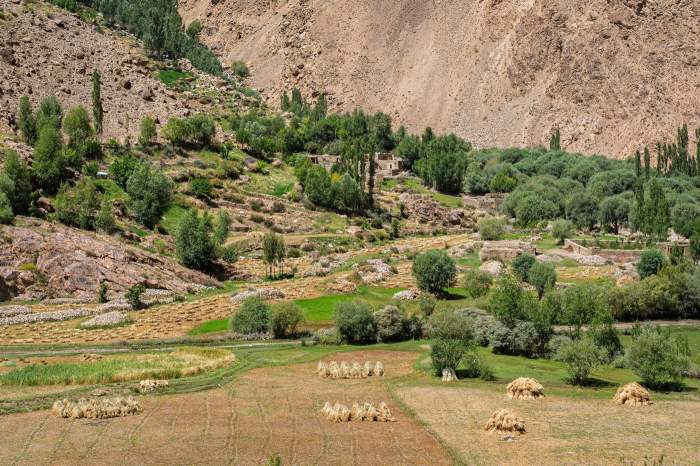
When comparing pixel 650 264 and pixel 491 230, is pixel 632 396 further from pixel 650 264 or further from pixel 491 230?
pixel 491 230

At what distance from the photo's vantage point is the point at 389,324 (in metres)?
62.5

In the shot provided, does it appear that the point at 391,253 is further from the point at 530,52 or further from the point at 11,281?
the point at 530,52

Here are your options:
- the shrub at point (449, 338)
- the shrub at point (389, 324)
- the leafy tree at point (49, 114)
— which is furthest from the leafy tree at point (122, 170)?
the shrub at point (449, 338)

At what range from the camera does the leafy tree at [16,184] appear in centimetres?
8369

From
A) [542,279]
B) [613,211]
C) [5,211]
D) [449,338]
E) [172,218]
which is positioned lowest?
[449,338]

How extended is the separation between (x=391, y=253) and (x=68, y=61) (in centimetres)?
7226

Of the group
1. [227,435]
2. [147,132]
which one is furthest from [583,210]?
[227,435]

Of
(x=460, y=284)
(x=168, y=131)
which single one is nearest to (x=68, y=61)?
(x=168, y=131)

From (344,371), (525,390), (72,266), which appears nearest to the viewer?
(525,390)

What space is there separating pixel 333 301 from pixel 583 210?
2197 inches

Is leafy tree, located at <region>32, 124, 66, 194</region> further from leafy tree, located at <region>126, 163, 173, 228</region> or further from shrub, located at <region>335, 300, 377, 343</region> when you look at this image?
shrub, located at <region>335, 300, 377, 343</region>

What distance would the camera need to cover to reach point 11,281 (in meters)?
73.8

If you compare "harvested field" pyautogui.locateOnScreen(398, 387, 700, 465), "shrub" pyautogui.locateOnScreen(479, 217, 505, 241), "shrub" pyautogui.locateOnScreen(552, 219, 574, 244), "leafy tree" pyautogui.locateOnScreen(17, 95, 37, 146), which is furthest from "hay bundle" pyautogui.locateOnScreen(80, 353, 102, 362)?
"shrub" pyautogui.locateOnScreen(552, 219, 574, 244)

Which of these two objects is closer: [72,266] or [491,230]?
[72,266]
